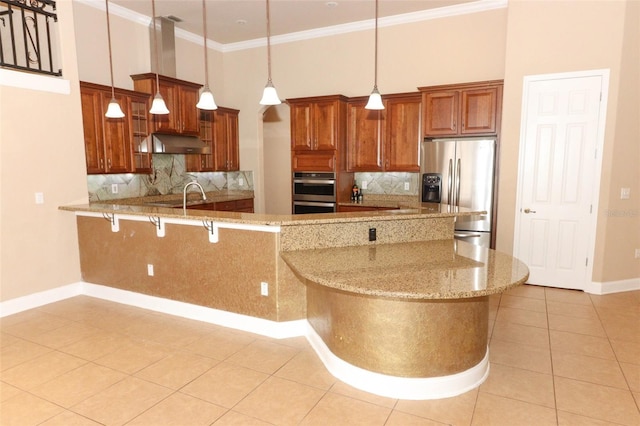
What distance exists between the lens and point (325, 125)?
236 inches

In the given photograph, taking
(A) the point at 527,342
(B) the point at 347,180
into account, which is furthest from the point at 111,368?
(B) the point at 347,180

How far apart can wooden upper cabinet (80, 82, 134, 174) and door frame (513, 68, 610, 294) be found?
498 centimetres

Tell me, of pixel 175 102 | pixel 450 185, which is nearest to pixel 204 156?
pixel 175 102

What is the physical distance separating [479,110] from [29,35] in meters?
5.25

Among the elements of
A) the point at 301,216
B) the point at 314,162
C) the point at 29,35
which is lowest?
the point at 301,216

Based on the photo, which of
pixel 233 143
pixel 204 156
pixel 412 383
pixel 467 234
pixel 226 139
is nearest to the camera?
pixel 412 383

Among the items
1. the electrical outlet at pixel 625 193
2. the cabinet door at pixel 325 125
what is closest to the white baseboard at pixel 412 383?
the electrical outlet at pixel 625 193

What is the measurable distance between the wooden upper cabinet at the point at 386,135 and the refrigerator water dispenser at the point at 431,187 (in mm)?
404

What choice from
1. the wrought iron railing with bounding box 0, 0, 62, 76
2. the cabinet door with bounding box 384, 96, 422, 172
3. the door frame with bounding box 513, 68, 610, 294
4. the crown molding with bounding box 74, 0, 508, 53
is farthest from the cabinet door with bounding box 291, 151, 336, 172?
the wrought iron railing with bounding box 0, 0, 62, 76

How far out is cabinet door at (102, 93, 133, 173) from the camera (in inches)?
199

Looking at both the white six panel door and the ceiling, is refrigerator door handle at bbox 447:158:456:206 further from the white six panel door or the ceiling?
the ceiling

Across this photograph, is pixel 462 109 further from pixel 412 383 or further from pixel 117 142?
pixel 117 142

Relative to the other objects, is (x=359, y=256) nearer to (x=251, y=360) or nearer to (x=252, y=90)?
(x=251, y=360)

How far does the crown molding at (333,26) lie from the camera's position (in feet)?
17.7
